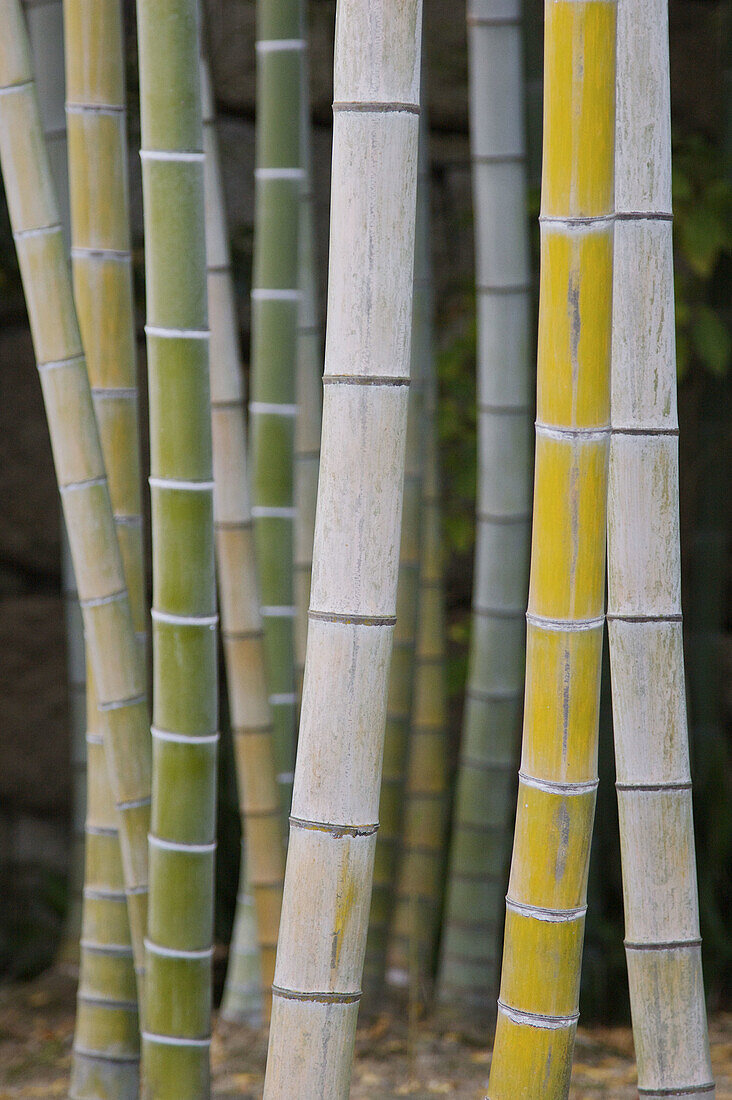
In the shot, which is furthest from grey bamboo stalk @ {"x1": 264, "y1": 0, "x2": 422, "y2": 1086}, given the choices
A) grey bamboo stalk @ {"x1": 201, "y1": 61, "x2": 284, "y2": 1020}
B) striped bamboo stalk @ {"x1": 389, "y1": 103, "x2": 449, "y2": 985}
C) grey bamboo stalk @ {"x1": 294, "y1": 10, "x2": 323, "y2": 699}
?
striped bamboo stalk @ {"x1": 389, "y1": 103, "x2": 449, "y2": 985}

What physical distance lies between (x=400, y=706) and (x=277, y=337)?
709mm

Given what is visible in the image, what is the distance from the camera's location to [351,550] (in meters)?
0.83

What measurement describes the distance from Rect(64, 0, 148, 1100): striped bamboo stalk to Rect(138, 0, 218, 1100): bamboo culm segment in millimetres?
209

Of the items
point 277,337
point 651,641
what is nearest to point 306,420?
point 277,337

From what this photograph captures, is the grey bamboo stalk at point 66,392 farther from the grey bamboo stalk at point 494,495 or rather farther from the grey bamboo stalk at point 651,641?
the grey bamboo stalk at point 494,495

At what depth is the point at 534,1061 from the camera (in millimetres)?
917

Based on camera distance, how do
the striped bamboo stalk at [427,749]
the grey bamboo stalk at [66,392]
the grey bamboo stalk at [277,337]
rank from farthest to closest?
the striped bamboo stalk at [427,749], the grey bamboo stalk at [277,337], the grey bamboo stalk at [66,392]

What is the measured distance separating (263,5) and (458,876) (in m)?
1.51

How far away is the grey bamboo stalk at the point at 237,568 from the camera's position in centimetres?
150

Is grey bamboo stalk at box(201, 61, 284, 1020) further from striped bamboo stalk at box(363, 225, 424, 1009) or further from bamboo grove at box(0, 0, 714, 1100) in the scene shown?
striped bamboo stalk at box(363, 225, 424, 1009)

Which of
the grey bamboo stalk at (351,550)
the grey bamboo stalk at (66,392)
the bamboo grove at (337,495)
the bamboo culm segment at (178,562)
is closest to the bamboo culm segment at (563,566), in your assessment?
the bamboo grove at (337,495)

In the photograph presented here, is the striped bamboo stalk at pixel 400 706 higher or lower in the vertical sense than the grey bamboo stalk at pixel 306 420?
lower

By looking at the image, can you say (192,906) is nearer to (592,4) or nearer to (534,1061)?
→ (534,1061)

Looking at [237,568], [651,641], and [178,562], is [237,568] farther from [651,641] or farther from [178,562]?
[651,641]
